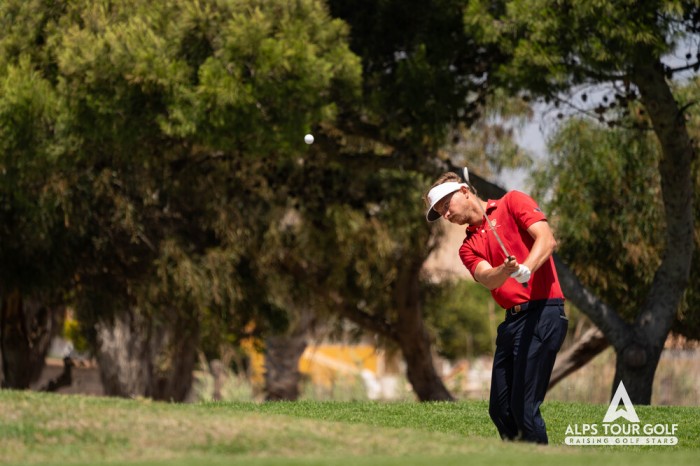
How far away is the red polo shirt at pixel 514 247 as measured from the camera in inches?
260

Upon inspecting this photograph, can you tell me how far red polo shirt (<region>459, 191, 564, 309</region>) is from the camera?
260 inches

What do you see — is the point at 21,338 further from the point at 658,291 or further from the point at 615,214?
the point at 658,291

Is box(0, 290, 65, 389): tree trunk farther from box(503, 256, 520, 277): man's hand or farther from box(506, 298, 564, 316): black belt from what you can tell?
box(503, 256, 520, 277): man's hand

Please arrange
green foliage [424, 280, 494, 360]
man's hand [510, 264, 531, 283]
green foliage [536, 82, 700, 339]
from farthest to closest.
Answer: green foliage [424, 280, 494, 360]
green foliage [536, 82, 700, 339]
man's hand [510, 264, 531, 283]

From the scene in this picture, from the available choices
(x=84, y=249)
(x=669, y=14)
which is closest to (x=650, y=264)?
(x=669, y=14)

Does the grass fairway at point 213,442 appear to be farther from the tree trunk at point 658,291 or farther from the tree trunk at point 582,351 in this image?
the tree trunk at point 582,351

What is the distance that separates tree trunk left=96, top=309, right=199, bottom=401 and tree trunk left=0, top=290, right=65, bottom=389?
106 cm

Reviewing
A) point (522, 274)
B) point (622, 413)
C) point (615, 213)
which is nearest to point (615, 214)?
point (615, 213)

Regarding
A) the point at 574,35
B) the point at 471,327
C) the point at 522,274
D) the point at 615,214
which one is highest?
the point at 574,35

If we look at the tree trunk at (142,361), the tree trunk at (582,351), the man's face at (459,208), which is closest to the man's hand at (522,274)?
the man's face at (459,208)

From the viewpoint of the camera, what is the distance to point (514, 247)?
21.9ft

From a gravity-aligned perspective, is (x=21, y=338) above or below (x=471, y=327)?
below

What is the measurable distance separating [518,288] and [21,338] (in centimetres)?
1480

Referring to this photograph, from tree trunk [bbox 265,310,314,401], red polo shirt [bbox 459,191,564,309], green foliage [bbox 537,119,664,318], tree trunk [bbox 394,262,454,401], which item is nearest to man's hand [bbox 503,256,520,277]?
red polo shirt [bbox 459,191,564,309]
